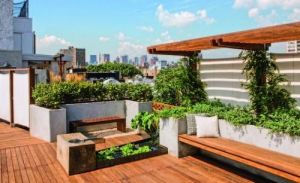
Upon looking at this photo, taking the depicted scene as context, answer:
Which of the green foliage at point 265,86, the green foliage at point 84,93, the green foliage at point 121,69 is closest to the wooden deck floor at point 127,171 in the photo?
the green foliage at point 265,86

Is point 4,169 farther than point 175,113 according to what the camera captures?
No

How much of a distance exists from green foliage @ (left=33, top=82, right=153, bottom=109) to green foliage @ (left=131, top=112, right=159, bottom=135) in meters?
1.30

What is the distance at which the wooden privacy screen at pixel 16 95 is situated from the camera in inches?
315

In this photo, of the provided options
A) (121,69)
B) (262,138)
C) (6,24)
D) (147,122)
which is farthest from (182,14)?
(121,69)

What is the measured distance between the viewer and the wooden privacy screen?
8.00m

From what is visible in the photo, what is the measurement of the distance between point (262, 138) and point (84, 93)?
4.93 metres

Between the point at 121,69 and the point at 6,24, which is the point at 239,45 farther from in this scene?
the point at 121,69

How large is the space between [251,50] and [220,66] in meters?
2.14

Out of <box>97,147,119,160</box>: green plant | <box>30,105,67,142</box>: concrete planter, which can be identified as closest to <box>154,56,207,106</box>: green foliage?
<box>97,147,119,160</box>: green plant

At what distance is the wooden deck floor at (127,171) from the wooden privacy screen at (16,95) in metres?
2.01

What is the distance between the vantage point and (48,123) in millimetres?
7121

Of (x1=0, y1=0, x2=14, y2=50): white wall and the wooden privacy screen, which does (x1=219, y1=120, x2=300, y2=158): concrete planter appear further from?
(x1=0, y1=0, x2=14, y2=50): white wall

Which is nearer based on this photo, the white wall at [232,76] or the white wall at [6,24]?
the white wall at [232,76]

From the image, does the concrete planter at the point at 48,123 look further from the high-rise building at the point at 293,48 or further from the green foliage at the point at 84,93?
the high-rise building at the point at 293,48
